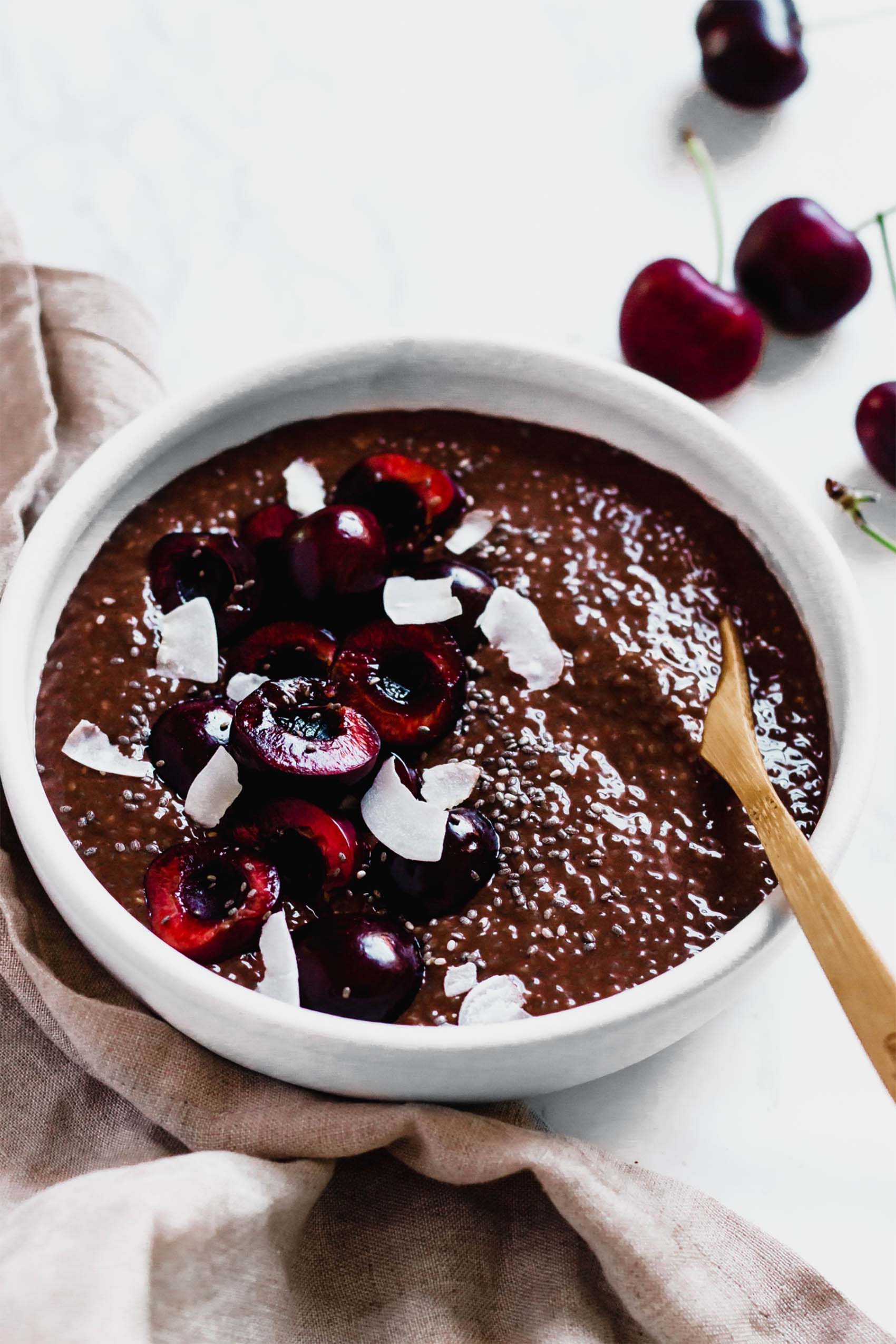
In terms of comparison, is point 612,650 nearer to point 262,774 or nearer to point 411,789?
point 411,789

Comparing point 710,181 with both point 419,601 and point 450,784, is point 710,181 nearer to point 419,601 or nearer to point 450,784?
point 419,601

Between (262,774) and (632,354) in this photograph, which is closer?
(262,774)

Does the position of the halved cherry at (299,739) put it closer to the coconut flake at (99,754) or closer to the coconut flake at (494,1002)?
the coconut flake at (99,754)

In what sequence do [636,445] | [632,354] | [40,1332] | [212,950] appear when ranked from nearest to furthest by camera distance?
[40,1332], [212,950], [636,445], [632,354]

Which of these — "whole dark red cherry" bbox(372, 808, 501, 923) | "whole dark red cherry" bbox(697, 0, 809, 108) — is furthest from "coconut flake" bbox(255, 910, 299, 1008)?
"whole dark red cherry" bbox(697, 0, 809, 108)

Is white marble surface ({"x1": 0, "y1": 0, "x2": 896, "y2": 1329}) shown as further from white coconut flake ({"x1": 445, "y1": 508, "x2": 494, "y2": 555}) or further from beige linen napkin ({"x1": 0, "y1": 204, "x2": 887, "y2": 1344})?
beige linen napkin ({"x1": 0, "y1": 204, "x2": 887, "y2": 1344})

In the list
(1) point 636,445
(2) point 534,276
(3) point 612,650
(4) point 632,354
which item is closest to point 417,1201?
(3) point 612,650
